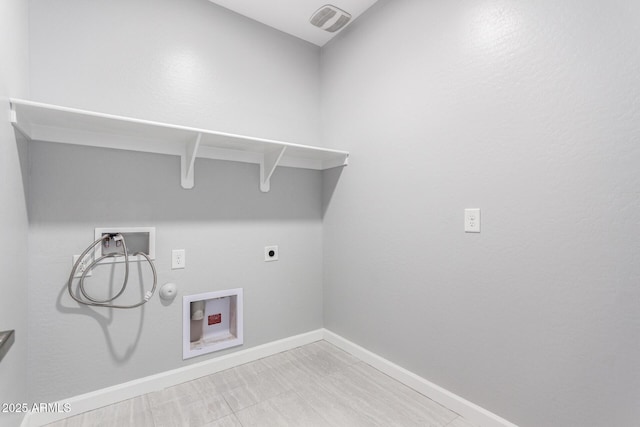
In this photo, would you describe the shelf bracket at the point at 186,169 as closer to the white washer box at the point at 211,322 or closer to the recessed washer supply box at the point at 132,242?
the recessed washer supply box at the point at 132,242

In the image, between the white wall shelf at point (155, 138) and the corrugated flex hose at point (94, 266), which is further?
the corrugated flex hose at point (94, 266)

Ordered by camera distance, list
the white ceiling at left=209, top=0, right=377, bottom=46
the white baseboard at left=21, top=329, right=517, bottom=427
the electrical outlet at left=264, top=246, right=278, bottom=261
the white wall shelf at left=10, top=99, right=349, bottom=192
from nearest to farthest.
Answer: the white wall shelf at left=10, top=99, right=349, bottom=192, the white baseboard at left=21, top=329, right=517, bottom=427, the white ceiling at left=209, top=0, right=377, bottom=46, the electrical outlet at left=264, top=246, right=278, bottom=261

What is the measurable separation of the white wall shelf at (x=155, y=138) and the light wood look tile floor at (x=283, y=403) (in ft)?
4.22

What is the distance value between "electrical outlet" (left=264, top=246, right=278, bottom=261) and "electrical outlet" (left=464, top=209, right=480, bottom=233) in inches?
53.8

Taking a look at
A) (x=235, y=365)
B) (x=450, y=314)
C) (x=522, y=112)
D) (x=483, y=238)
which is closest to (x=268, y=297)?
(x=235, y=365)

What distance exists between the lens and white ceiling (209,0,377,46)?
2.09 metres

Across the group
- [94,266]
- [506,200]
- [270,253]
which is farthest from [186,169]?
[506,200]

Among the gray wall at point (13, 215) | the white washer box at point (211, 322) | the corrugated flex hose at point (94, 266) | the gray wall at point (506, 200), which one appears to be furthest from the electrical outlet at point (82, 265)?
the gray wall at point (506, 200)

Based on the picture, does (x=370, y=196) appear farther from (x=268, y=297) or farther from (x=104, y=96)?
(x=104, y=96)

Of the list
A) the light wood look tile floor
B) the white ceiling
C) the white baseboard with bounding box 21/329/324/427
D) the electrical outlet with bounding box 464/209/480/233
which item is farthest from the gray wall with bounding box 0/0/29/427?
the electrical outlet with bounding box 464/209/480/233

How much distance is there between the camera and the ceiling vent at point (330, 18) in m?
2.15

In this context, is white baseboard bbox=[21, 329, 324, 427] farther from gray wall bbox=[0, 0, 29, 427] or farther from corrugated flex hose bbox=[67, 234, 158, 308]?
corrugated flex hose bbox=[67, 234, 158, 308]

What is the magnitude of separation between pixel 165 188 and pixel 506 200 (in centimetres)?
193

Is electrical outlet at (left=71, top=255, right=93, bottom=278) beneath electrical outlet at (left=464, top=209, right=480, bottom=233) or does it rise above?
beneath
